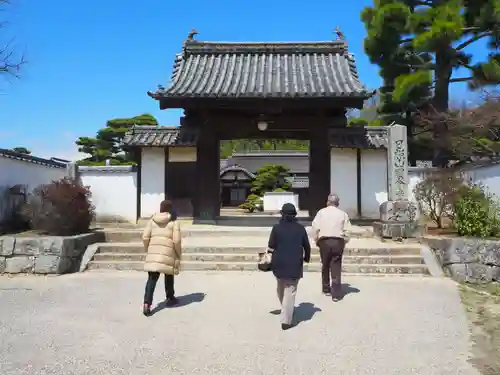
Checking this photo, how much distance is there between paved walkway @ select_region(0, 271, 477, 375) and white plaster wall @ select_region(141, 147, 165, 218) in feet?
19.3

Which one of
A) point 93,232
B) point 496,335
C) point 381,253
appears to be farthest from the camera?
point 93,232

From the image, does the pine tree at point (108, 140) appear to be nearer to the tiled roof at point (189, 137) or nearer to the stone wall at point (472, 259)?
the tiled roof at point (189, 137)

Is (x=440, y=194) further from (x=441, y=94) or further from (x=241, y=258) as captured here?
(x=441, y=94)

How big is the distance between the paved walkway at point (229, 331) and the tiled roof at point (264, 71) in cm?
606

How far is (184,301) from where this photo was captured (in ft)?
22.6

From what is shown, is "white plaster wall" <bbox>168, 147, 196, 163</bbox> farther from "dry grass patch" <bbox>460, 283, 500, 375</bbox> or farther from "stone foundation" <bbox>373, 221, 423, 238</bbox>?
"dry grass patch" <bbox>460, 283, 500, 375</bbox>

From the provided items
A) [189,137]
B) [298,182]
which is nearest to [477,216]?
[189,137]

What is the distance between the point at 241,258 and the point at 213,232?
232 centimetres

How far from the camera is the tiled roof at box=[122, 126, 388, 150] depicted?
44.2 feet

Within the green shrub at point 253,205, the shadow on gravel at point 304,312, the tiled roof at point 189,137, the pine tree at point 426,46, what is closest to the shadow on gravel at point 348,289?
the shadow on gravel at point 304,312

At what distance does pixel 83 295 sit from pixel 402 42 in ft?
61.0

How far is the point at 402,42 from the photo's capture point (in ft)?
68.5

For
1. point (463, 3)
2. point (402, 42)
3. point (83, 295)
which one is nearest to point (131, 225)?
point (83, 295)

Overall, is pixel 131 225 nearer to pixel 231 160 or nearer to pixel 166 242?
pixel 166 242
